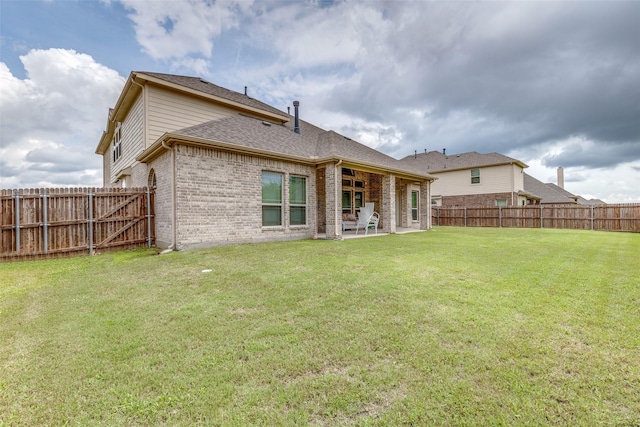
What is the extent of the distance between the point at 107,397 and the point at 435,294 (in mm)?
3701

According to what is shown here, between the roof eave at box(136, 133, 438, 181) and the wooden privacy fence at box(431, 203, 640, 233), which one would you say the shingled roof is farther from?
the roof eave at box(136, 133, 438, 181)

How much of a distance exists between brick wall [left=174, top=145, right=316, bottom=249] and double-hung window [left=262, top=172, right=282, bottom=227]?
19 centimetres

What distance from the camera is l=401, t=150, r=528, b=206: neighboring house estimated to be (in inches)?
874

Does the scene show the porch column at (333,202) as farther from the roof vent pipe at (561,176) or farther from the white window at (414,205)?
the roof vent pipe at (561,176)

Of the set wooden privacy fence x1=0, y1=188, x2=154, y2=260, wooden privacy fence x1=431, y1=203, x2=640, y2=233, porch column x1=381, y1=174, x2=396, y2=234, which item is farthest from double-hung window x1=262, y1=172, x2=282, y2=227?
wooden privacy fence x1=431, y1=203, x2=640, y2=233

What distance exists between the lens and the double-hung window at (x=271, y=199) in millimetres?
9703

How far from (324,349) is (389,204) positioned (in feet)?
35.6

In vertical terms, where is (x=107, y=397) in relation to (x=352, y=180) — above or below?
below

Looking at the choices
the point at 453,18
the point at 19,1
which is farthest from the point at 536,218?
the point at 19,1

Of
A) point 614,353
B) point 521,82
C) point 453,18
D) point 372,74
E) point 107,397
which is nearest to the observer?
point 107,397

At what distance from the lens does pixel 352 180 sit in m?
14.3

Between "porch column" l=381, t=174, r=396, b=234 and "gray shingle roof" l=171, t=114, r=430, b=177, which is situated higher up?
"gray shingle roof" l=171, t=114, r=430, b=177

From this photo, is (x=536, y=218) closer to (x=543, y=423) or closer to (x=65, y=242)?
(x=543, y=423)

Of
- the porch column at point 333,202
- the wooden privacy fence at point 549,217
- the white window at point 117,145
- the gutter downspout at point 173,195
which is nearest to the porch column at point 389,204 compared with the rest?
the porch column at point 333,202
